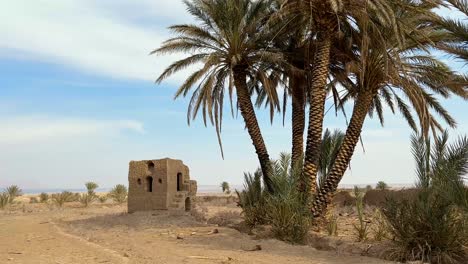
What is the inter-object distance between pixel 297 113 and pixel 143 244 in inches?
312

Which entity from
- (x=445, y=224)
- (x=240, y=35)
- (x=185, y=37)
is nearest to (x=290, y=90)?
(x=240, y=35)

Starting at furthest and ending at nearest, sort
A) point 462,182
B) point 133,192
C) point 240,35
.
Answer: point 133,192 → point 240,35 → point 462,182

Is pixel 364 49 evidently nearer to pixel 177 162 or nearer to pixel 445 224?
pixel 445 224

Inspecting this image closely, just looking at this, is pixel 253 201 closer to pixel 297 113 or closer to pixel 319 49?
pixel 297 113

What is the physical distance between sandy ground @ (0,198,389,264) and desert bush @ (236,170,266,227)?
73cm

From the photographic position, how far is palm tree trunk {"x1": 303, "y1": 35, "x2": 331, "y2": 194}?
1417 cm

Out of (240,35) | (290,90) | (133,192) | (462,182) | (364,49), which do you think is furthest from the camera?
(133,192)

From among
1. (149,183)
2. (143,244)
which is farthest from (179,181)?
(143,244)

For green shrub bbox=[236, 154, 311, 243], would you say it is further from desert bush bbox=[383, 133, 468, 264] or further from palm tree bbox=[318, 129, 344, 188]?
palm tree bbox=[318, 129, 344, 188]

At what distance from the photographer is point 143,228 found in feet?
48.6

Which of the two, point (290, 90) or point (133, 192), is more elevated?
point (290, 90)

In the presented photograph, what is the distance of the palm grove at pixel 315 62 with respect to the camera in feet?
45.3

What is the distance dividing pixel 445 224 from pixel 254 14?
9555mm

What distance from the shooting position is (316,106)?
46.6 feet
